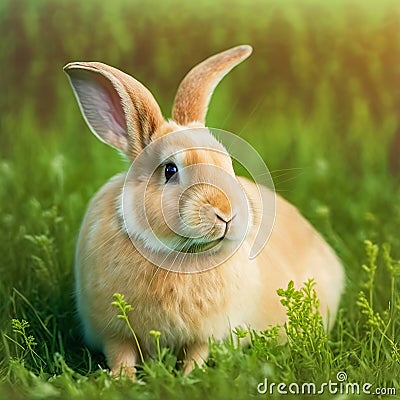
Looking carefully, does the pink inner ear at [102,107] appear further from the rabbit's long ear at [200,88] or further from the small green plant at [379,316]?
the small green plant at [379,316]

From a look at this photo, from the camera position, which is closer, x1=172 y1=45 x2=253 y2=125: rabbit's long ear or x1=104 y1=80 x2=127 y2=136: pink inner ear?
x1=104 y1=80 x2=127 y2=136: pink inner ear

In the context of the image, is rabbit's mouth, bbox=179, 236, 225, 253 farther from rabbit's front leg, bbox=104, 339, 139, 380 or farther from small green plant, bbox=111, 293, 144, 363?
rabbit's front leg, bbox=104, 339, 139, 380

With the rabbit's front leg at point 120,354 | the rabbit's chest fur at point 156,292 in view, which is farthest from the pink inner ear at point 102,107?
the rabbit's front leg at point 120,354

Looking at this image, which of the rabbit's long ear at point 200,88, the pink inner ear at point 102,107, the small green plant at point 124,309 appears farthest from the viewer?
the rabbit's long ear at point 200,88

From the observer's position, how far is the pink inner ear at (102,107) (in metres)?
2.43

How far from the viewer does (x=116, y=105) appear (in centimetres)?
244

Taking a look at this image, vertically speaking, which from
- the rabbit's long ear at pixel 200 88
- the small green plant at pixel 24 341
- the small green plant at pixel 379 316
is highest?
the rabbit's long ear at pixel 200 88

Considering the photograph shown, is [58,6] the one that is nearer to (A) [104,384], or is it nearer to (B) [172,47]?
(B) [172,47]

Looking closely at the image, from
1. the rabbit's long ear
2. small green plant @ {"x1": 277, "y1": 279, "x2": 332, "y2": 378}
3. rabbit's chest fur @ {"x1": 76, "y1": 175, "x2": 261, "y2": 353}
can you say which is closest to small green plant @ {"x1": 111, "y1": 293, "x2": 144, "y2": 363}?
rabbit's chest fur @ {"x1": 76, "y1": 175, "x2": 261, "y2": 353}

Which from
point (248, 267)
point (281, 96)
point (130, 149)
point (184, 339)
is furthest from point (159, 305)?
point (281, 96)

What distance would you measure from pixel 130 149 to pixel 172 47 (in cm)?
80

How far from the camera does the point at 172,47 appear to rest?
10.2ft

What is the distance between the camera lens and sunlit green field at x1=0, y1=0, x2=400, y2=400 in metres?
2.32

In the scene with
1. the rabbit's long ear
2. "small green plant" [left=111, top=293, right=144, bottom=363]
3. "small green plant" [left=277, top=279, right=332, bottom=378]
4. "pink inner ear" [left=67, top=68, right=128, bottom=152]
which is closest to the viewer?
"small green plant" [left=111, top=293, right=144, bottom=363]
